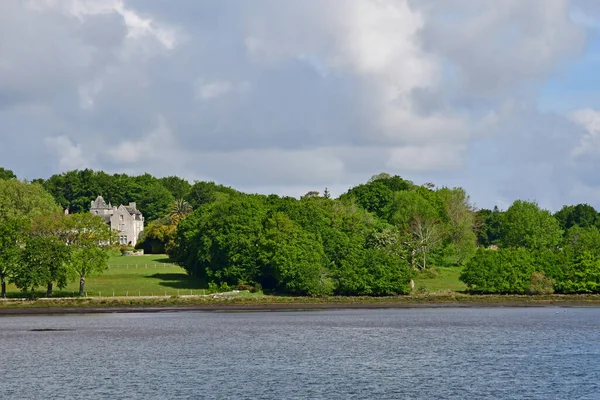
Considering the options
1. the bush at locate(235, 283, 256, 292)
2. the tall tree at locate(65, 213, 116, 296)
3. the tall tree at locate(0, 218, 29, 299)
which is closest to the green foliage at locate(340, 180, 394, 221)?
the bush at locate(235, 283, 256, 292)

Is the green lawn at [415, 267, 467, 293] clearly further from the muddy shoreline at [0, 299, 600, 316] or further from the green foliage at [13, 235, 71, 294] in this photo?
the green foliage at [13, 235, 71, 294]

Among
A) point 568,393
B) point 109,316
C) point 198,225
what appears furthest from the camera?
point 198,225

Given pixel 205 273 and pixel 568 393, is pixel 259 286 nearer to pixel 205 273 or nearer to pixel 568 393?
pixel 205 273

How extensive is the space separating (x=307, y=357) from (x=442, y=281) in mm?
70502

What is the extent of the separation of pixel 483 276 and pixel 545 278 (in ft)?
26.5

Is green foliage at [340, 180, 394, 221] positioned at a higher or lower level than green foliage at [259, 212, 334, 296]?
higher

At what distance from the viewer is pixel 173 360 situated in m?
64.7

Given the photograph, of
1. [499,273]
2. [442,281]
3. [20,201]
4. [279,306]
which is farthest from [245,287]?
[20,201]

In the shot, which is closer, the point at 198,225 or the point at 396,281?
the point at 396,281

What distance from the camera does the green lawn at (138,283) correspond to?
11906cm

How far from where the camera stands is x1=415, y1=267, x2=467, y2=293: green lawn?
126 m

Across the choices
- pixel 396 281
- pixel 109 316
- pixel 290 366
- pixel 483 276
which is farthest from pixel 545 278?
pixel 290 366

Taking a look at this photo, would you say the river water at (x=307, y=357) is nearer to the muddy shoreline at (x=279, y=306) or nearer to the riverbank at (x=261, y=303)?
the muddy shoreline at (x=279, y=306)

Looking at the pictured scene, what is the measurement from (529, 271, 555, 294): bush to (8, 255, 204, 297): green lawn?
137ft
